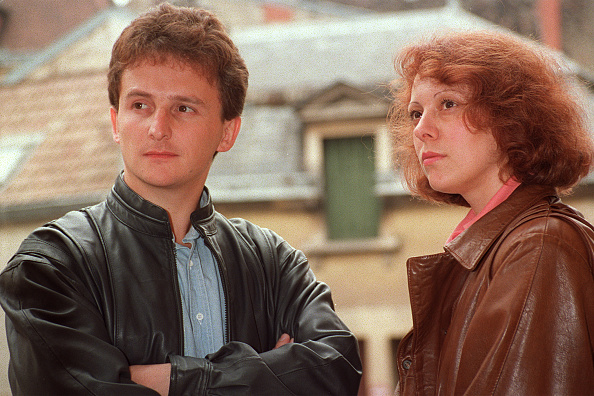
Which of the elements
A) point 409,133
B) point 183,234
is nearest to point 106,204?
point 183,234

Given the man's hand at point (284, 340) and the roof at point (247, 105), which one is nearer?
the man's hand at point (284, 340)

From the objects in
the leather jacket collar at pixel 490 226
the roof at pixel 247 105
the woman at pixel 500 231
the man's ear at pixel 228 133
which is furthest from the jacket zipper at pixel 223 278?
the roof at pixel 247 105

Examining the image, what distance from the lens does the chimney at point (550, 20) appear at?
36.0 feet

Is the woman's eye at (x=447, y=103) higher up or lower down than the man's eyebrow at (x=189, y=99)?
lower down

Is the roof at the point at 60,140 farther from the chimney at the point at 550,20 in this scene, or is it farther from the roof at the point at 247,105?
the chimney at the point at 550,20

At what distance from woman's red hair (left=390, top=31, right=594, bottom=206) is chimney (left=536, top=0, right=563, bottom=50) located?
33.1 ft

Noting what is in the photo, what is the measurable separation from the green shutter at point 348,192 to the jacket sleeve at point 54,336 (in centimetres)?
963

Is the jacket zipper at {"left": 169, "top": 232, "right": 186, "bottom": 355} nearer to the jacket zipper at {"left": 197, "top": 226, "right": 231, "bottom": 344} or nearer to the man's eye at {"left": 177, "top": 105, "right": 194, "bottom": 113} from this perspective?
the jacket zipper at {"left": 197, "top": 226, "right": 231, "bottom": 344}

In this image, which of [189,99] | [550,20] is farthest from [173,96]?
[550,20]

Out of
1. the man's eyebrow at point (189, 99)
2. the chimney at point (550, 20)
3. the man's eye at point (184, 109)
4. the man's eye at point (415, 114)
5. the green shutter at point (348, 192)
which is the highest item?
the chimney at point (550, 20)

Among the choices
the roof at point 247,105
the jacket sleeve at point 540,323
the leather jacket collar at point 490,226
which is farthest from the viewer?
the roof at point 247,105

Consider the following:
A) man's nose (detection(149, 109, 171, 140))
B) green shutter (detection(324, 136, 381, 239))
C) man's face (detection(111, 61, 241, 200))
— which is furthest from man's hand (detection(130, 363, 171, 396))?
green shutter (detection(324, 136, 381, 239))

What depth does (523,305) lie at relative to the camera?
4.22 ft

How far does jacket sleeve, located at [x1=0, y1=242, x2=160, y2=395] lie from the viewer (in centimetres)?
136
